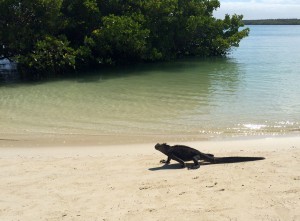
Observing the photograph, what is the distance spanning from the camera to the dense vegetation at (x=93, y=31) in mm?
19047

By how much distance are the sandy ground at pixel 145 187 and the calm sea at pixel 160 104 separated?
2317 millimetres

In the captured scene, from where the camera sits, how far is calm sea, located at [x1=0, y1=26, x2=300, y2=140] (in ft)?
32.8

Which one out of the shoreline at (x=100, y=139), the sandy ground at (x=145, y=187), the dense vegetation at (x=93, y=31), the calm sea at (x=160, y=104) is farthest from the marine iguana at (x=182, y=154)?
the dense vegetation at (x=93, y=31)

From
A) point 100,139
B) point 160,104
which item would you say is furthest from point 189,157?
point 160,104

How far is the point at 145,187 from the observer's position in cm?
542

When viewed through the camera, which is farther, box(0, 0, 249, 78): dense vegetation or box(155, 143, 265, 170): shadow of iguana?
box(0, 0, 249, 78): dense vegetation

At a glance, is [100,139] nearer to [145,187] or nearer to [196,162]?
[196,162]

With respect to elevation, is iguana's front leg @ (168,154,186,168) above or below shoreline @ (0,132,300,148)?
above

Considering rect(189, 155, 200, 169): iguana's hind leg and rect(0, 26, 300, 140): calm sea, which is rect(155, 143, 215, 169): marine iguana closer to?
rect(189, 155, 200, 169): iguana's hind leg

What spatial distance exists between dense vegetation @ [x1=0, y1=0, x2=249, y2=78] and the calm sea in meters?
1.45

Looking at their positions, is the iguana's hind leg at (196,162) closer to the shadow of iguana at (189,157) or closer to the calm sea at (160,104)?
the shadow of iguana at (189,157)

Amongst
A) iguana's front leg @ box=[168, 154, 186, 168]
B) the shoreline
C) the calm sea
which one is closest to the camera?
iguana's front leg @ box=[168, 154, 186, 168]

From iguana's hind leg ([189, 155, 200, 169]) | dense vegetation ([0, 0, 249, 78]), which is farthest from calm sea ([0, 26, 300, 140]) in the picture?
iguana's hind leg ([189, 155, 200, 169])

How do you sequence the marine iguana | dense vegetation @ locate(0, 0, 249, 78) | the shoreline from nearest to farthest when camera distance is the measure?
1. the marine iguana
2. the shoreline
3. dense vegetation @ locate(0, 0, 249, 78)
